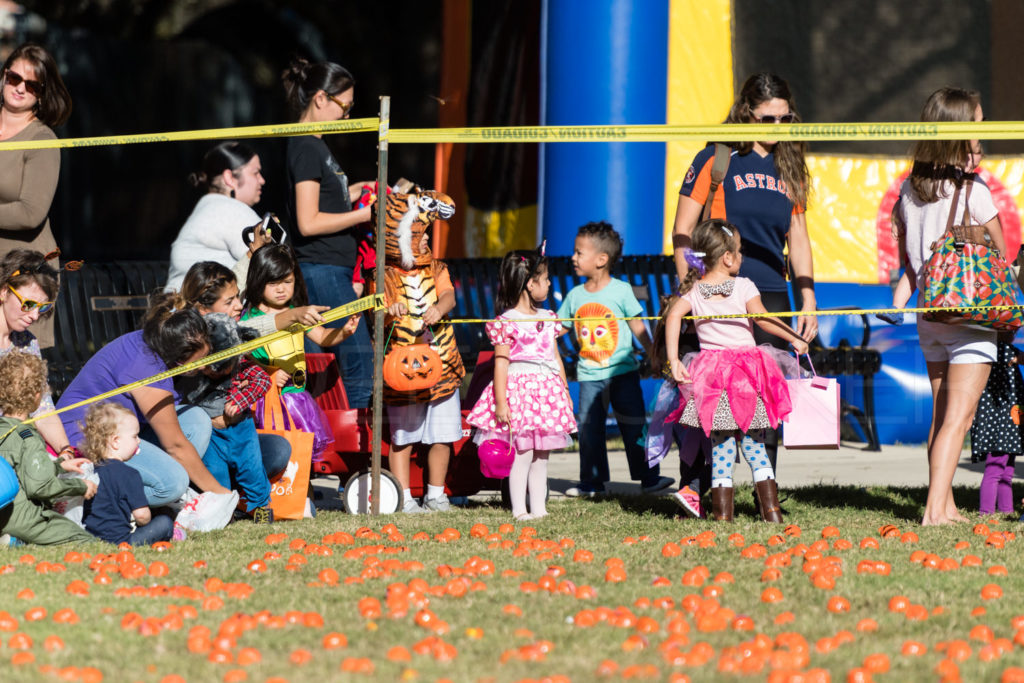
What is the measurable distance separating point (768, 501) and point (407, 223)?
213cm

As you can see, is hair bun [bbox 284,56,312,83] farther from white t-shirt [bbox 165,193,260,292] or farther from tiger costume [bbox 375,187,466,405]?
tiger costume [bbox 375,187,466,405]

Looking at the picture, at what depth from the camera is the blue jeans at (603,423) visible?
8.16 m

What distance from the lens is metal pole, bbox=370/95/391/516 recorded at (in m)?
6.82

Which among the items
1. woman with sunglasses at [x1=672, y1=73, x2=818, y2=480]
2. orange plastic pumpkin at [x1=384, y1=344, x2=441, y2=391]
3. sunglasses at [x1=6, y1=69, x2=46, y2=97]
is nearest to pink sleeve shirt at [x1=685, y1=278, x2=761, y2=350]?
woman with sunglasses at [x1=672, y1=73, x2=818, y2=480]

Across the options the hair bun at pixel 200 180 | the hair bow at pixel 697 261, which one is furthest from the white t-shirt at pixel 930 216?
the hair bun at pixel 200 180

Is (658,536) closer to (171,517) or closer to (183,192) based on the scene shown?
(171,517)

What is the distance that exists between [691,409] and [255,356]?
210cm

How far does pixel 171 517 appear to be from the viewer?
6.59 m

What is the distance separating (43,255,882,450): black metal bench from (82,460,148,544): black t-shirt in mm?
2483

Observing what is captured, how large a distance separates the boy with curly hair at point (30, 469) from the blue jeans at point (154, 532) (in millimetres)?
182

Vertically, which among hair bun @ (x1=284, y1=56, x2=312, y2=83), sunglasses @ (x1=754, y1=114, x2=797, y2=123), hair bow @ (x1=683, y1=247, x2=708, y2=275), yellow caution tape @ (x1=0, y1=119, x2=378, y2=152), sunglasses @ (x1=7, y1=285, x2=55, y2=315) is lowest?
sunglasses @ (x1=7, y1=285, x2=55, y2=315)

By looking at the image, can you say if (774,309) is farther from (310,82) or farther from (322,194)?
(310,82)

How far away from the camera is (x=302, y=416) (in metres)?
7.41

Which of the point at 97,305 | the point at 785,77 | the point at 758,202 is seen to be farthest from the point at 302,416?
the point at 785,77
